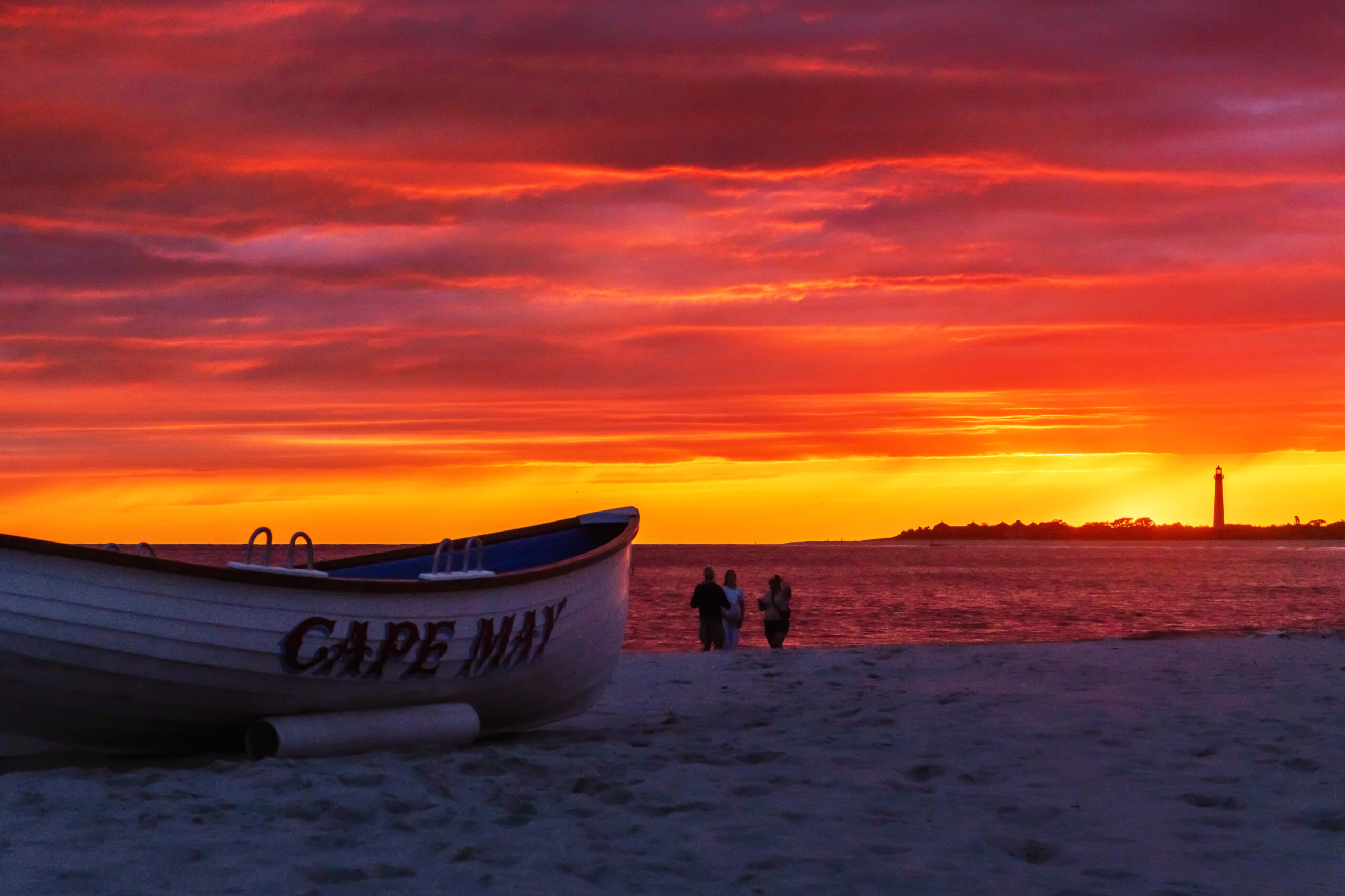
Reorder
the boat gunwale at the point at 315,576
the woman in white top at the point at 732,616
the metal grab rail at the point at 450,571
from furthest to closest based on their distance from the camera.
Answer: the woman in white top at the point at 732,616, the metal grab rail at the point at 450,571, the boat gunwale at the point at 315,576

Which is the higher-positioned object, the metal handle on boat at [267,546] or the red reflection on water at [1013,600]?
the metal handle on boat at [267,546]

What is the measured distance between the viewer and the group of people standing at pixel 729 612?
63.0 ft

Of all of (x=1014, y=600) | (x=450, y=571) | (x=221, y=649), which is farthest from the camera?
(x=1014, y=600)

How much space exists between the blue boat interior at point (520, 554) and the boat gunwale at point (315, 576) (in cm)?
29

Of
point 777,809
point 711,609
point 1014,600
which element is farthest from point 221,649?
point 1014,600

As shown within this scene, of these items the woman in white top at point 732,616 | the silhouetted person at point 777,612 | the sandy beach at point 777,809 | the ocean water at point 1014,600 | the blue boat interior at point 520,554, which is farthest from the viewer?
the ocean water at point 1014,600

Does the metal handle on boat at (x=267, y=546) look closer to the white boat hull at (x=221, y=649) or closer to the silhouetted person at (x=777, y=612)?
the white boat hull at (x=221, y=649)

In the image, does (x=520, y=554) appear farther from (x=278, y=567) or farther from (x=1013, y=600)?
(x=1013, y=600)

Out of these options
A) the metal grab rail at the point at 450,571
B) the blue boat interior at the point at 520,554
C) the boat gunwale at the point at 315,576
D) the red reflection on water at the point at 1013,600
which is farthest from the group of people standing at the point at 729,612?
the metal grab rail at the point at 450,571

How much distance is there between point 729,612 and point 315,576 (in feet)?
37.0

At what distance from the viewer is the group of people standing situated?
19.2 meters

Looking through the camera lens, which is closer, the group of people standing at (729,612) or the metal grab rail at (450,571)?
the metal grab rail at (450,571)

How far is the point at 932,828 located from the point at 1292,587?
62.1m

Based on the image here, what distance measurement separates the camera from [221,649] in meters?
8.09
